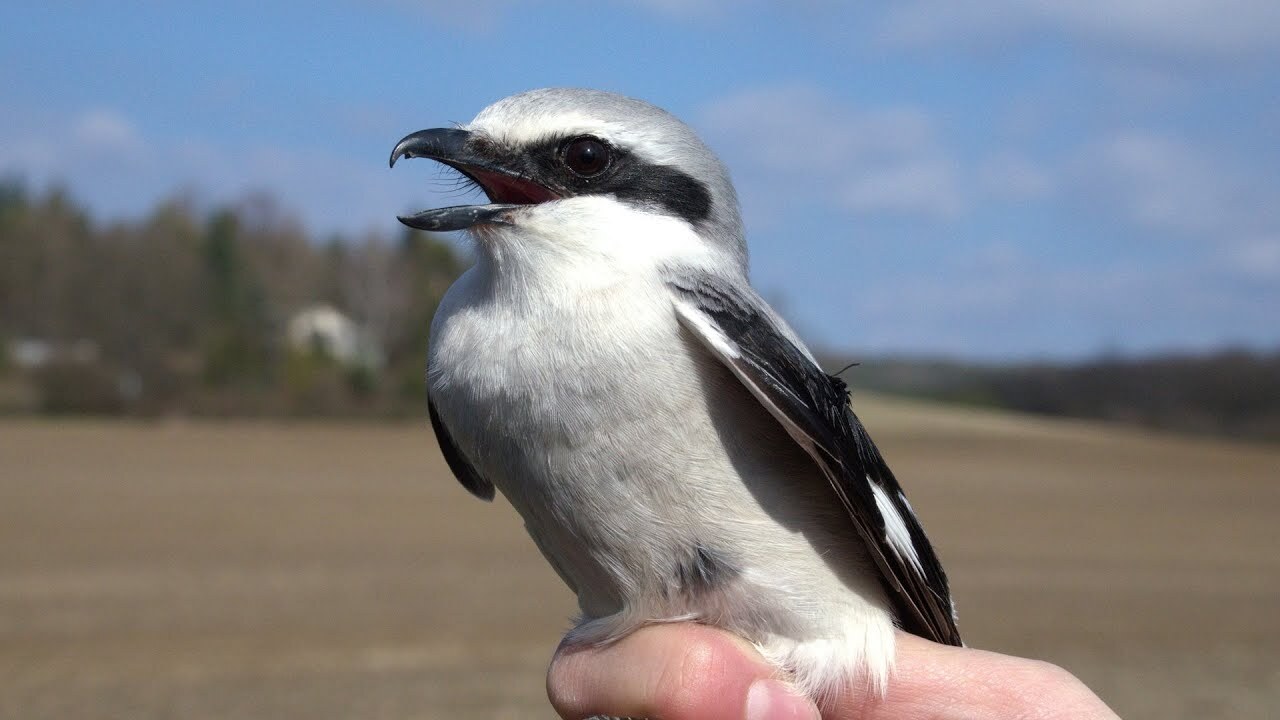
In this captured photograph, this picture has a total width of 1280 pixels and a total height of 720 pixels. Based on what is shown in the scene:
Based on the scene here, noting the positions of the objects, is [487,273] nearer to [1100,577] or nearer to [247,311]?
[1100,577]

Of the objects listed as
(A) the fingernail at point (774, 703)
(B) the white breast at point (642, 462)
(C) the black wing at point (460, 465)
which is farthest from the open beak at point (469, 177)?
(A) the fingernail at point (774, 703)

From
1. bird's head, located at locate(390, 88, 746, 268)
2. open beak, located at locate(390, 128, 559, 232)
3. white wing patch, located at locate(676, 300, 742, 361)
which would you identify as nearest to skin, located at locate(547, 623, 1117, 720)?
white wing patch, located at locate(676, 300, 742, 361)

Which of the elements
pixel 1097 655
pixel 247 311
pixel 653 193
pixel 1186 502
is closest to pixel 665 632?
pixel 653 193

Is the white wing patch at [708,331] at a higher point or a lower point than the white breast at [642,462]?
higher

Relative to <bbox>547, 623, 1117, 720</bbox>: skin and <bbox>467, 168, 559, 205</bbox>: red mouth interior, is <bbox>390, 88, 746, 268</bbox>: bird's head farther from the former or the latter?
<bbox>547, 623, 1117, 720</bbox>: skin

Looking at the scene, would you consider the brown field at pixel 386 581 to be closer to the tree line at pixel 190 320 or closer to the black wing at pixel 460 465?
the tree line at pixel 190 320

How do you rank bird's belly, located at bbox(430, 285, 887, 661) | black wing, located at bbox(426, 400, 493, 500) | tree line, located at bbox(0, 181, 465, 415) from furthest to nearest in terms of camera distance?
tree line, located at bbox(0, 181, 465, 415), black wing, located at bbox(426, 400, 493, 500), bird's belly, located at bbox(430, 285, 887, 661)
